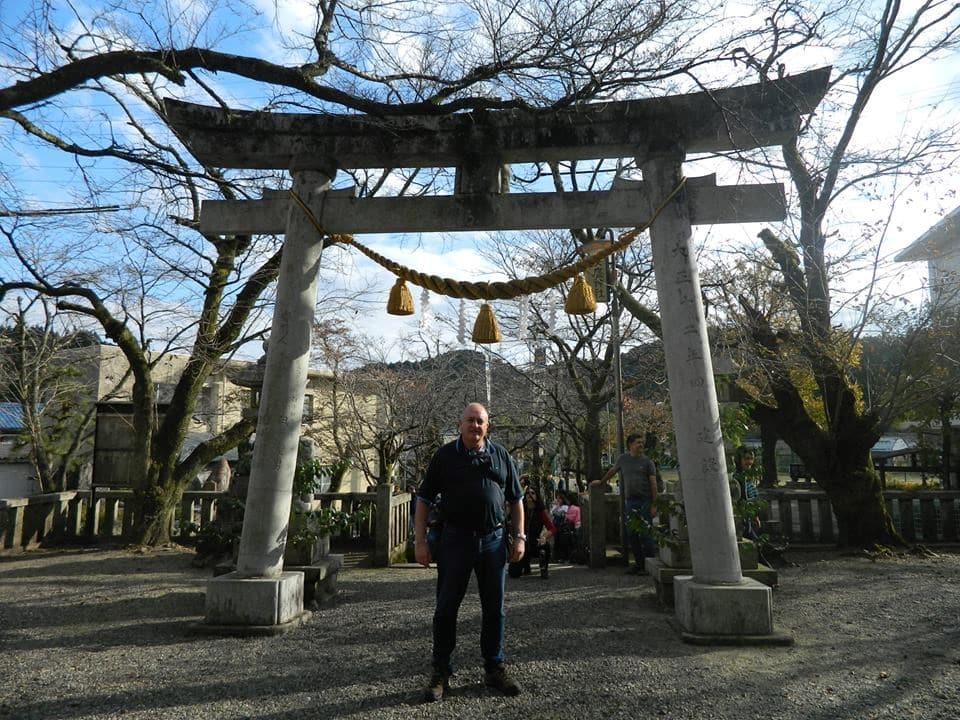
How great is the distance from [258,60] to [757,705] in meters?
6.14

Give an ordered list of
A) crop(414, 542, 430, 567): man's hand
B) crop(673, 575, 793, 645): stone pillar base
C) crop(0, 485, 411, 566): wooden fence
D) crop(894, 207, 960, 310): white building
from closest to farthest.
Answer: crop(414, 542, 430, 567): man's hand → crop(673, 575, 793, 645): stone pillar base → crop(0, 485, 411, 566): wooden fence → crop(894, 207, 960, 310): white building

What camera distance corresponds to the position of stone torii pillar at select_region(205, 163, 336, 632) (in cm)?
486

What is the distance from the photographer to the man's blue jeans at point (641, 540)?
7.38 meters

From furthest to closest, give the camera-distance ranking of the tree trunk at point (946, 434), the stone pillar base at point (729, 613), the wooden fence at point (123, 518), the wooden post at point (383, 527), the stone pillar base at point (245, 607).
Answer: the tree trunk at point (946, 434) → the wooden fence at point (123, 518) → the wooden post at point (383, 527) → the stone pillar base at point (245, 607) → the stone pillar base at point (729, 613)

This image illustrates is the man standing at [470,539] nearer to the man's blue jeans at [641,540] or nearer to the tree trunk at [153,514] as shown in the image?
the man's blue jeans at [641,540]

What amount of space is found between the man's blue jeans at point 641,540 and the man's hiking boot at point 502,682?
3884mm

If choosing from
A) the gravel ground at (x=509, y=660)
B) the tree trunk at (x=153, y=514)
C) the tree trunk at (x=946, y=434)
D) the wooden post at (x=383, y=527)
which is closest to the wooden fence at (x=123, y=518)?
the wooden post at (x=383, y=527)

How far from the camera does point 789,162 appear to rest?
885cm

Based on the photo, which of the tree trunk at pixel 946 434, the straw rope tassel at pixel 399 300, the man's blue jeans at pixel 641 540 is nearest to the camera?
the straw rope tassel at pixel 399 300

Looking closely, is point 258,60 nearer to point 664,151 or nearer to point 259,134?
point 259,134

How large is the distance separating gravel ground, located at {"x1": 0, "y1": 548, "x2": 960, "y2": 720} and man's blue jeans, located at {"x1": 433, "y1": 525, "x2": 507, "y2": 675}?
26cm

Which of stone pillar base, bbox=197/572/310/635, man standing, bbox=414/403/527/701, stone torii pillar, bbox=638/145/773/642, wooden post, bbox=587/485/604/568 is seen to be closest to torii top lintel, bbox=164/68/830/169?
stone torii pillar, bbox=638/145/773/642

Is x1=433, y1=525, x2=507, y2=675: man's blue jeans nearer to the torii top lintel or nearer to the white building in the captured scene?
the torii top lintel

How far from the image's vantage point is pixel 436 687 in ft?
11.6
